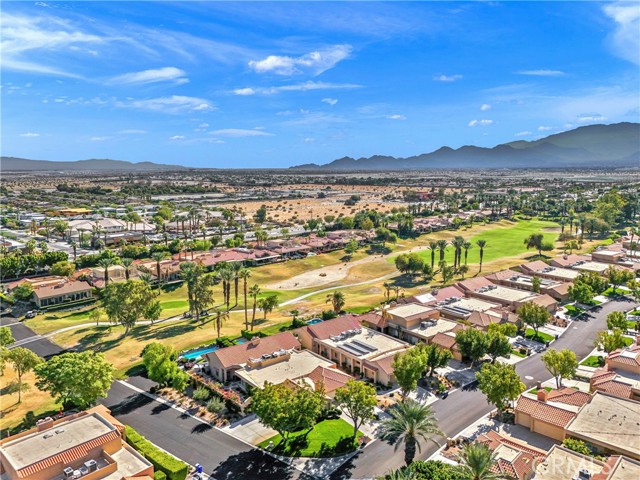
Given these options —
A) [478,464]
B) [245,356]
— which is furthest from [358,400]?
[245,356]

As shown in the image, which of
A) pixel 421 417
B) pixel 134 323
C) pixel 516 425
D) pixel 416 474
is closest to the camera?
pixel 416 474

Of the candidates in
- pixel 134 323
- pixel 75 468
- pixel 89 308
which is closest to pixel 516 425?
pixel 75 468

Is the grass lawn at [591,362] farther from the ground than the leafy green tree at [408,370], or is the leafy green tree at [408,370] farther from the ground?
the leafy green tree at [408,370]

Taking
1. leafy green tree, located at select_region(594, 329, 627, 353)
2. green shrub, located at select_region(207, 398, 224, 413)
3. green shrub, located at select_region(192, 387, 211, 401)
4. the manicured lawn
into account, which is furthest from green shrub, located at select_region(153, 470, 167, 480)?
the manicured lawn

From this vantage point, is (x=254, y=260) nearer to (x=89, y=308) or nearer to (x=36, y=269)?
(x=89, y=308)

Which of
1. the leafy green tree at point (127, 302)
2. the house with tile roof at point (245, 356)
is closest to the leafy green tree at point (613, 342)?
the house with tile roof at point (245, 356)

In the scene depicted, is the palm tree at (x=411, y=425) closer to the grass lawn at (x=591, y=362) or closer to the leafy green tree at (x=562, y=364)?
the leafy green tree at (x=562, y=364)
